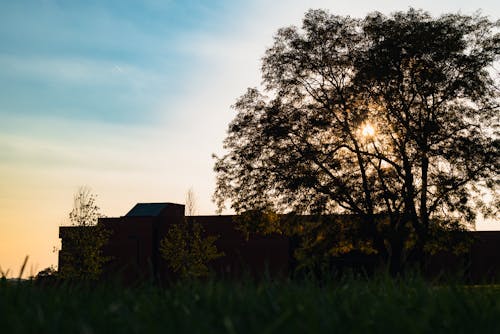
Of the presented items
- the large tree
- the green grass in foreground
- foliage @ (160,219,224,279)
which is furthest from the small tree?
the green grass in foreground

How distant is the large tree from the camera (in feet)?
107

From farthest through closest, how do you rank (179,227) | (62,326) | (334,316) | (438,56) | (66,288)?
(179,227) → (438,56) → (66,288) → (334,316) → (62,326)

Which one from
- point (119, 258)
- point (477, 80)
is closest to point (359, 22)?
point (477, 80)

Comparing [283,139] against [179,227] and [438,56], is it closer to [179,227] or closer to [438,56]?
[438,56]

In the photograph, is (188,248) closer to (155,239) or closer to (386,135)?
(155,239)

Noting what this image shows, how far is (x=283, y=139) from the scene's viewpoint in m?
34.2

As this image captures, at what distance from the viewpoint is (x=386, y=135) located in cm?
3362

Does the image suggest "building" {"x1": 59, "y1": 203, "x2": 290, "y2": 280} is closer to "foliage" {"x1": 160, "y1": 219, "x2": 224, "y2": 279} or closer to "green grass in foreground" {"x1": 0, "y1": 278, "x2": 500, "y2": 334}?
"foliage" {"x1": 160, "y1": 219, "x2": 224, "y2": 279}

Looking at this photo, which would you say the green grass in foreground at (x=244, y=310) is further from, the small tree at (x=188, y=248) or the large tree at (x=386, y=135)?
the small tree at (x=188, y=248)

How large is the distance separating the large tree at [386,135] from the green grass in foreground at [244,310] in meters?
27.1

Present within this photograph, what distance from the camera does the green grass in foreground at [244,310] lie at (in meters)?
3.28

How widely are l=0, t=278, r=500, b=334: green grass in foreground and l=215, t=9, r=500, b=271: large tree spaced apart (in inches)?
1066

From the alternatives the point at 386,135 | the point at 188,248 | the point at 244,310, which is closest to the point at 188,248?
the point at 188,248

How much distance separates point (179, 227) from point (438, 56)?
34373 millimetres
